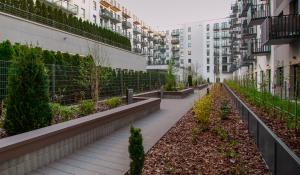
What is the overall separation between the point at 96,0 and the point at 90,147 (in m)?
46.6

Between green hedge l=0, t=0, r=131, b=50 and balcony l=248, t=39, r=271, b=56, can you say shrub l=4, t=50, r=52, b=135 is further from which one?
balcony l=248, t=39, r=271, b=56

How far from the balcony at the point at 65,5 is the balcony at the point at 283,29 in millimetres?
28234

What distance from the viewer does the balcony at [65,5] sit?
35.2m

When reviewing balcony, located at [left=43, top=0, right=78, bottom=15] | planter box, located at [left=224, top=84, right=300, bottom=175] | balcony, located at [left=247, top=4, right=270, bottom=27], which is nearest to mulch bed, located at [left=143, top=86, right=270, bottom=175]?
planter box, located at [left=224, top=84, right=300, bottom=175]

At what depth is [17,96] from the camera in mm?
5258

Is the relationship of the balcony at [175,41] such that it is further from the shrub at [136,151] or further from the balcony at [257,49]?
the shrub at [136,151]

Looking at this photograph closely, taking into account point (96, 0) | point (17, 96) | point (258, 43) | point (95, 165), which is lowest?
point (95, 165)

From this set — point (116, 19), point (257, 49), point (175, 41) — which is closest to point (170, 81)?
point (257, 49)

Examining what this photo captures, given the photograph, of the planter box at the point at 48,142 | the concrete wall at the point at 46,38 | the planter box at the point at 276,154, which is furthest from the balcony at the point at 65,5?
the planter box at the point at 276,154

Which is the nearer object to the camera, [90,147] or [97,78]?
[90,147]

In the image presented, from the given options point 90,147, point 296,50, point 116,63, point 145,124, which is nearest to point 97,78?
point 145,124

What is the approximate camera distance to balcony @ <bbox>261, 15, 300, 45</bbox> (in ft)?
48.0

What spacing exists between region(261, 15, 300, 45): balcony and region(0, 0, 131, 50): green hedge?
17248 millimetres

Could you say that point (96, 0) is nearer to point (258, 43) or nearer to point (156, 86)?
point (156, 86)
